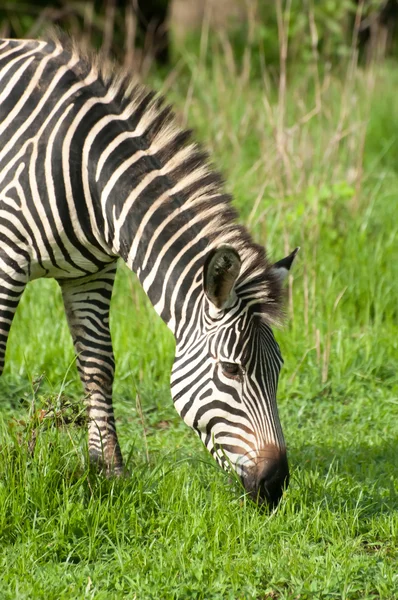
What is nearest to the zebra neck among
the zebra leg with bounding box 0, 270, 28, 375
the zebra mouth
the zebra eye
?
the zebra eye

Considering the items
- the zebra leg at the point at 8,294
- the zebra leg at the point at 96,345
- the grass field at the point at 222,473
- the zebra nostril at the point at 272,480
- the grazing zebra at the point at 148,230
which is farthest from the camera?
the zebra leg at the point at 96,345

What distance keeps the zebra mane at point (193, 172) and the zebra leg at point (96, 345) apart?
33.4 inches

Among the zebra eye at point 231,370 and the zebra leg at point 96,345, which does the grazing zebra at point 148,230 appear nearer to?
the zebra eye at point 231,370

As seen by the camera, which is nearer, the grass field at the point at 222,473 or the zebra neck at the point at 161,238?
the grass field at the point at 222,473

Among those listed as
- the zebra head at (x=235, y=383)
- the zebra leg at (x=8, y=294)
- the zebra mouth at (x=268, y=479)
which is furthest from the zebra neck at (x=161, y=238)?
the zebra mouth at (x=268, y=479)

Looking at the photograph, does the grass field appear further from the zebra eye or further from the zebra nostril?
the zebra eye

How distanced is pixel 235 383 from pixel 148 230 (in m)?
0.87

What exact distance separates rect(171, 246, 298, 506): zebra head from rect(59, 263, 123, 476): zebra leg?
106cm

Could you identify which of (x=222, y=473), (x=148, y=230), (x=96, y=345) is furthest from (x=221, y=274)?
(x=96, y=345)

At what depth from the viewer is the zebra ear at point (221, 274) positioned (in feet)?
11.6

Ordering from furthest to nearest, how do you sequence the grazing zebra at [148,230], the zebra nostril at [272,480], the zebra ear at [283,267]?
1. the zebra ear at [283,267]
2. the grazing zebra at [148,230]
3. the zebra nostril at [272,480]

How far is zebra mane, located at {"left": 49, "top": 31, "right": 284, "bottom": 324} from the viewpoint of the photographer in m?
3.77

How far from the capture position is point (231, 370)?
3727 millimetres

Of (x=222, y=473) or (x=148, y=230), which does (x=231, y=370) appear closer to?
(x=222, y=473)
